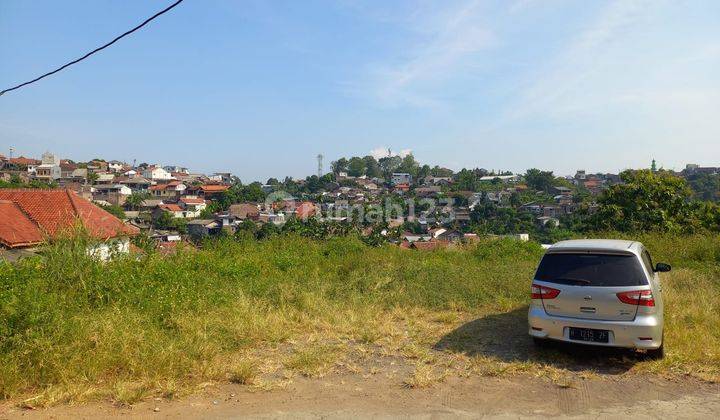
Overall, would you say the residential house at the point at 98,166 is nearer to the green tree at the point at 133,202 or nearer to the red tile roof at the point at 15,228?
the green tree at the point at 133,202

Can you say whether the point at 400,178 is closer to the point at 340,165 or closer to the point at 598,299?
the point at 340,165

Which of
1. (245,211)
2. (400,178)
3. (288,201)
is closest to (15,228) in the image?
(245,211)

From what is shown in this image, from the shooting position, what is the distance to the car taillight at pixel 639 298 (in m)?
5.31

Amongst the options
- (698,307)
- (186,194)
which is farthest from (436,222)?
(186,194)

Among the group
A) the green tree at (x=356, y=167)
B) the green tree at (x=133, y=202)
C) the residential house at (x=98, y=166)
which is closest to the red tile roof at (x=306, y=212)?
the green tree at (x=133, y=202)

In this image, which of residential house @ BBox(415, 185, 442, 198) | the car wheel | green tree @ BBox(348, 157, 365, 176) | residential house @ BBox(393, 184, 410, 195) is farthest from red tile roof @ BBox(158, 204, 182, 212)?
the car wheel

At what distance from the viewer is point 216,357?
Answer: 5.62 metres

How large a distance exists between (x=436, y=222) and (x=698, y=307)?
114ft

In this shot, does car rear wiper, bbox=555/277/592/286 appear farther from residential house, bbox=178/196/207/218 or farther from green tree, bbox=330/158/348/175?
green tree, bbox=330/158/348/175

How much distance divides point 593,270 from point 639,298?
0.55m

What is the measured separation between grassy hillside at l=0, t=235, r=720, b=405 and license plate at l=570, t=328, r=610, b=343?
35 cm

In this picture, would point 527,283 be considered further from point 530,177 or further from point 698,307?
point 530,177

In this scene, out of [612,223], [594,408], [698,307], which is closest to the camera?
[594,408]

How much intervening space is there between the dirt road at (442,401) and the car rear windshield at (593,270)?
1.07 metres
